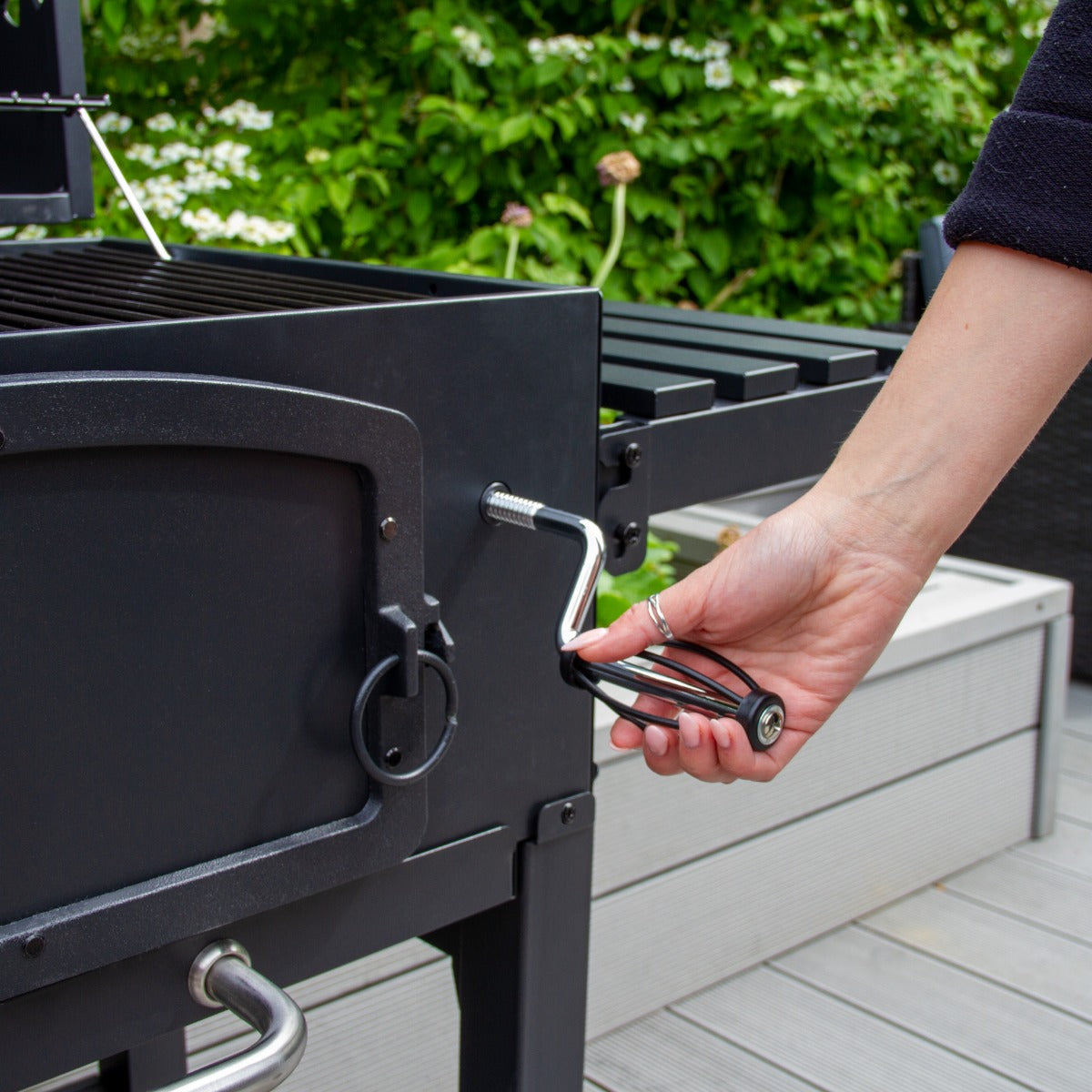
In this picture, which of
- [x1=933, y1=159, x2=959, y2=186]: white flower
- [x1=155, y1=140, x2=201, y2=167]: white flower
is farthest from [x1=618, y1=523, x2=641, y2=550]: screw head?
[x1=933, y1=159, x2=959, y2=186]: white flower

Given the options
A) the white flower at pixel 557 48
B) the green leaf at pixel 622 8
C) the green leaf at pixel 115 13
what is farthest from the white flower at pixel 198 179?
the green leaf at pixel 622 8

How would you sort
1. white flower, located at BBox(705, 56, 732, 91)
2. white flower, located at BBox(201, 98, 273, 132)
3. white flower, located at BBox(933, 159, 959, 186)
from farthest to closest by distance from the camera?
white flower, located at BBox(933, 159, 959, 186) → white flower, located at BBox(705, 56, 732, 91) → white flower, located at BBox(201, 98, 273, 132)

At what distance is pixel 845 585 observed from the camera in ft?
3.02

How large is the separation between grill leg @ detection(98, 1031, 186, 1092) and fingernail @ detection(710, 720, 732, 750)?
86 centimetres

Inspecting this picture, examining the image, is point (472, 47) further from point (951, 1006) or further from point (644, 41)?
point (951, 1006)

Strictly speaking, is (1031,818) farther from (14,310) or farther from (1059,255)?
(14,310)

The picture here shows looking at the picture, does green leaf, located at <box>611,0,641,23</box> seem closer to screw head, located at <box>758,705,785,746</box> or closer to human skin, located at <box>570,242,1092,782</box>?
human skin, located at <box>570,242,1092,782</box>

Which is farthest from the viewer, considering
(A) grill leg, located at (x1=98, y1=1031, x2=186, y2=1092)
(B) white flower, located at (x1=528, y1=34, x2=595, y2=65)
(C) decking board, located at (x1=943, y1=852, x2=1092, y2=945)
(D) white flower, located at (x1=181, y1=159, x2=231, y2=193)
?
(B) white flower, located at (x1=528, y1=34, x2=595, y2=65)

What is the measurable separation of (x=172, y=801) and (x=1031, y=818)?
2097mm

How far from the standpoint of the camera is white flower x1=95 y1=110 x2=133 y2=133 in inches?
105

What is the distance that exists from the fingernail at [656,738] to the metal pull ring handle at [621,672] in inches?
1.8

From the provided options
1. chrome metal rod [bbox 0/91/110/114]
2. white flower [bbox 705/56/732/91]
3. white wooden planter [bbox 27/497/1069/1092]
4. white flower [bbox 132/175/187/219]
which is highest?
white flower [bbox 705/56/732/91]

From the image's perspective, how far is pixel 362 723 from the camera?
0.76 m

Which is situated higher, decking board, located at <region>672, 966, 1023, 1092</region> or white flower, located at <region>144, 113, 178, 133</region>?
white flower, located at <region>144, 113, 178, 133</region>
